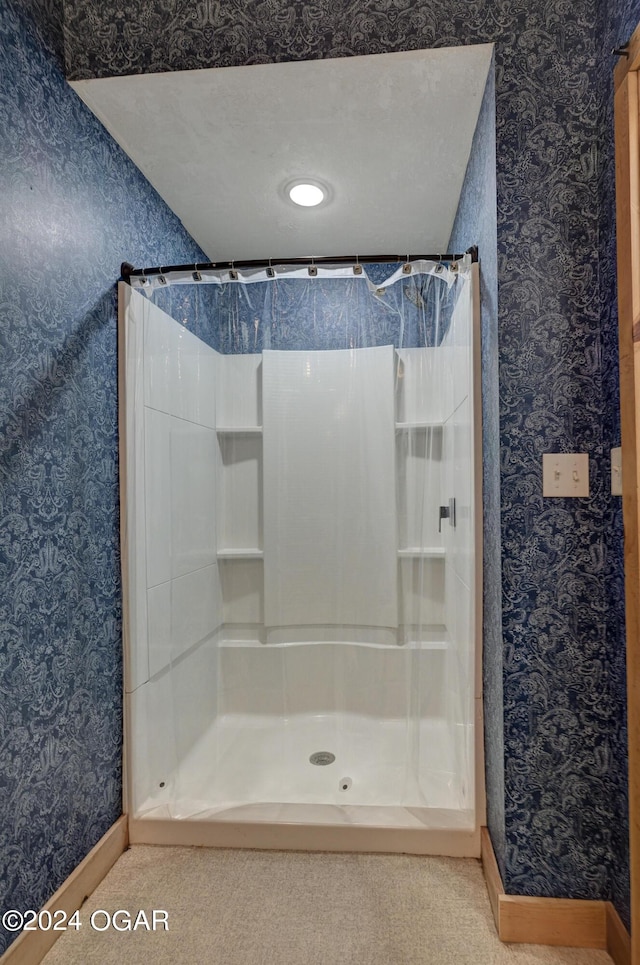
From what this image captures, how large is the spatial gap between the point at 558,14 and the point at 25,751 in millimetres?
2400

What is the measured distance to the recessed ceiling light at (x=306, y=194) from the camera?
2.05 m

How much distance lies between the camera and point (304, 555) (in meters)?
2.02

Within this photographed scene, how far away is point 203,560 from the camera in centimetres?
212

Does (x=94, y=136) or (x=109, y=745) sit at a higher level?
(x=94, y=136)

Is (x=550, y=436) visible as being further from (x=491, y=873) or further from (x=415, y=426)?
(x=491, y=873)

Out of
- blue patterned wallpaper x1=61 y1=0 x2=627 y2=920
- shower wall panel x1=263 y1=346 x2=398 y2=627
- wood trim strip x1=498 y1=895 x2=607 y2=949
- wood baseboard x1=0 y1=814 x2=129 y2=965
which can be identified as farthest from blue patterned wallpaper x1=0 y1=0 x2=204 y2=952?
wood trim strip x1=498 y1=895 x2=607 y2=949

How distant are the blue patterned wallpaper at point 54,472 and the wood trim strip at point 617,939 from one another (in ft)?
4.85

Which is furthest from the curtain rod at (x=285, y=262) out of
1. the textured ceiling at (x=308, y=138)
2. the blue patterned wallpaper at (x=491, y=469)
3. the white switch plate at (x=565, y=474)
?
the white switch plate at (x=565, y=474)

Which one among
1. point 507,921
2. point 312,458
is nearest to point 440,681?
point 507,921

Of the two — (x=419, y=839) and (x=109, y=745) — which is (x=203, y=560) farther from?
(x=419, y=839)

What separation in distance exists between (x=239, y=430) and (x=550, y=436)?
117 cm

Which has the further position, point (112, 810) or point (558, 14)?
point (112, 810)

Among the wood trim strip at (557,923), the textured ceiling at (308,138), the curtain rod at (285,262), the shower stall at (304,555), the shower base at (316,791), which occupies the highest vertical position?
the textured ceiling at (308,138)

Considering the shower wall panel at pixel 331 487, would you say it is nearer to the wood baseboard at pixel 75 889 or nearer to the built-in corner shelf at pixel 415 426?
the built-in corner shelf at pixel 415 426
